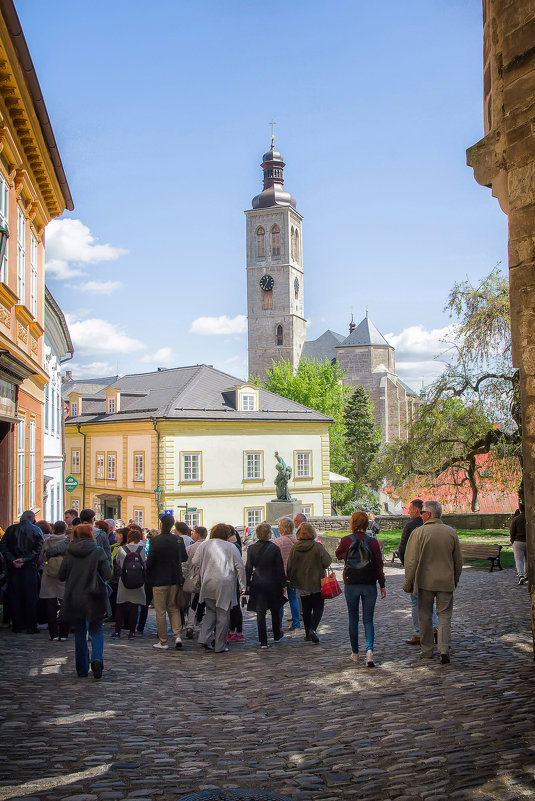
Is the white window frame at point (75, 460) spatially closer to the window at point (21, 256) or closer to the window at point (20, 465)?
the window at point (20, 465)

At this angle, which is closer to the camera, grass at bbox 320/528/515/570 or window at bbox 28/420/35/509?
window at bbox 28/420/35/509

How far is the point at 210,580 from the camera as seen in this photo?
9133 millimetres

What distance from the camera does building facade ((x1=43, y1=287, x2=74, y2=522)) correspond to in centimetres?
2081

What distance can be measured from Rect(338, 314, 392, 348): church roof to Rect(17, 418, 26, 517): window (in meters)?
77.3

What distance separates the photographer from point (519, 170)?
6070mm

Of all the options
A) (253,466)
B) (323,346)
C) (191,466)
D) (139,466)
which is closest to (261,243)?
(323,346)

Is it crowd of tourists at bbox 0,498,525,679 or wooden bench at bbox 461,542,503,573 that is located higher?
crowd of tourists at bbox 0,498,525,679

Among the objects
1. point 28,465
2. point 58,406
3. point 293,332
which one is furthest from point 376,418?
point 28,465

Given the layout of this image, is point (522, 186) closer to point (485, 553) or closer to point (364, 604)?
point (364, 604)

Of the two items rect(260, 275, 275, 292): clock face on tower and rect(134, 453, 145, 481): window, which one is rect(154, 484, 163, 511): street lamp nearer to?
rect(134, 453, 145, 481): window

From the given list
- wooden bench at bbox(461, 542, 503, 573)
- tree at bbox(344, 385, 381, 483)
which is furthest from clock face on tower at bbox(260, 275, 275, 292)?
wooden bench at bbox(461, 542, 503, 573)

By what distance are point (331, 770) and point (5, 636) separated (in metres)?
6.30

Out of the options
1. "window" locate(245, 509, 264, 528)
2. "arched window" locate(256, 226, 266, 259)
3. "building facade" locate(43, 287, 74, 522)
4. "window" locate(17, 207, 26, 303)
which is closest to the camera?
"window" locate(17, 207, 26, 303)

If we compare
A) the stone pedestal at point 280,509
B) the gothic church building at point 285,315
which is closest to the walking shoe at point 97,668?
the stone pedestal at point 280,509
